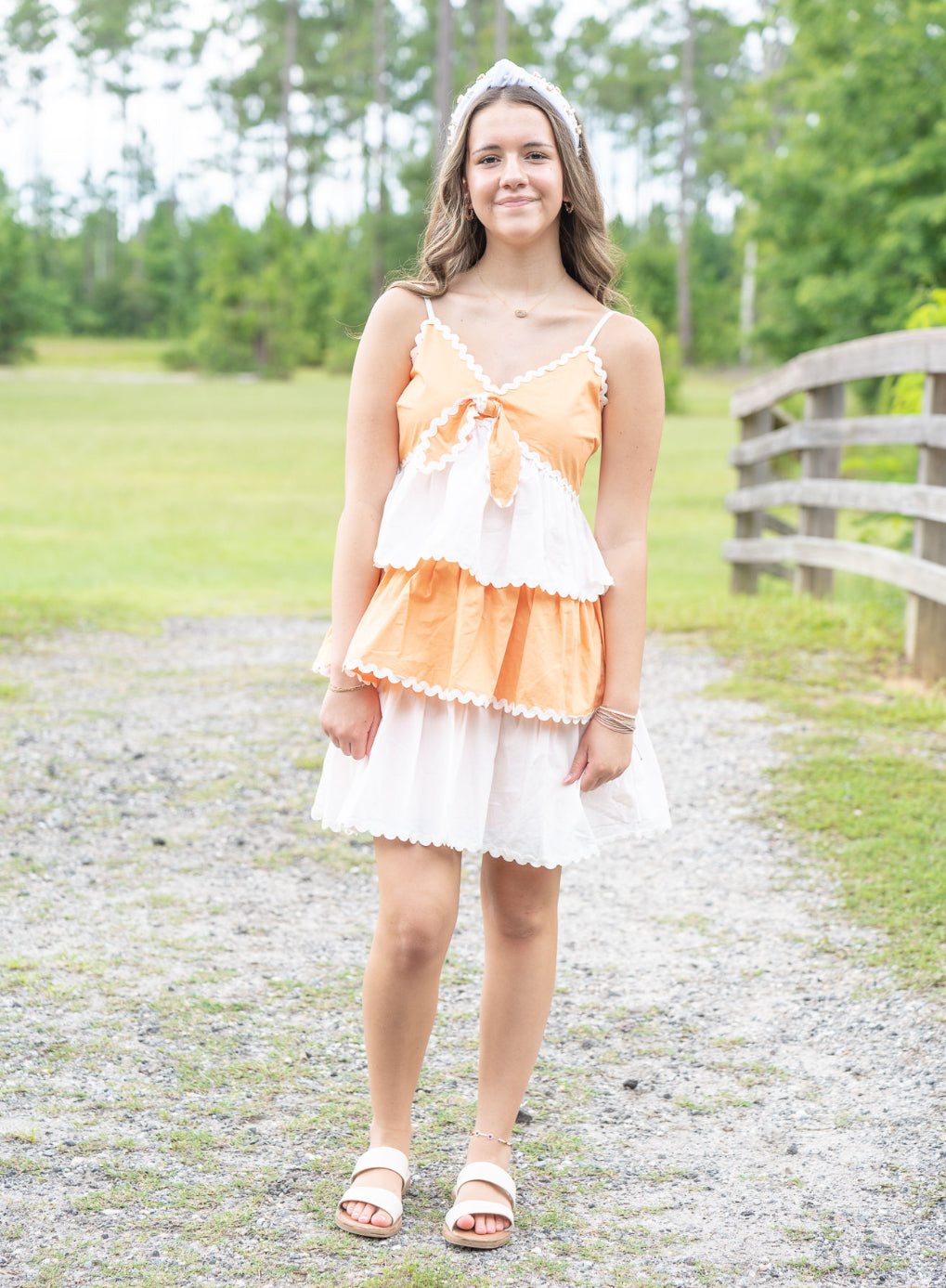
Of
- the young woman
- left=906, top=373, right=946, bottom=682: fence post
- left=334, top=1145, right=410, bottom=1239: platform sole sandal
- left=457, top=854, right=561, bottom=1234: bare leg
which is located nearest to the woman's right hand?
the young woman

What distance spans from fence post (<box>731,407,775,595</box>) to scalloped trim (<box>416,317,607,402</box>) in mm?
6600

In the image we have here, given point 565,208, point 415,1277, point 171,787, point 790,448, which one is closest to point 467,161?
point 565,208

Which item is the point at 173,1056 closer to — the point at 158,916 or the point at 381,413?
the point at 158,916

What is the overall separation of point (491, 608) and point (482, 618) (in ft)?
0.07

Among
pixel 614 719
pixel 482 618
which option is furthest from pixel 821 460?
pixel 482 618

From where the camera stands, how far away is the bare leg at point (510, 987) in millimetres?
2379

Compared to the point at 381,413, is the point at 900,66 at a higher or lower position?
higher

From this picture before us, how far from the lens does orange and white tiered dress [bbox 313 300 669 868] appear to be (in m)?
2.24

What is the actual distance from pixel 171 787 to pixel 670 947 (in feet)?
6.26

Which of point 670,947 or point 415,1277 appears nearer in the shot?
point 415,1277

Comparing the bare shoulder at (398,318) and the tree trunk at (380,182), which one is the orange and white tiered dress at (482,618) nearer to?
the bare shoulder at (398,318)

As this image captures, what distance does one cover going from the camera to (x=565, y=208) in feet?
8.07

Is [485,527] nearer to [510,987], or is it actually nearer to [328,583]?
[510,987]

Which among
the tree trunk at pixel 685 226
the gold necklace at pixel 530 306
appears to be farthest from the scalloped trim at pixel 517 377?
the tree trunk at pixel 685 226
